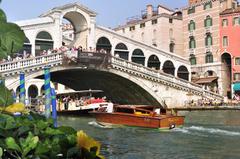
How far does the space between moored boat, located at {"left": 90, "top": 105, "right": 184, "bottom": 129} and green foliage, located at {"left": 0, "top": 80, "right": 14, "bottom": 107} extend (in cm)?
1717

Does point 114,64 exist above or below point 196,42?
below

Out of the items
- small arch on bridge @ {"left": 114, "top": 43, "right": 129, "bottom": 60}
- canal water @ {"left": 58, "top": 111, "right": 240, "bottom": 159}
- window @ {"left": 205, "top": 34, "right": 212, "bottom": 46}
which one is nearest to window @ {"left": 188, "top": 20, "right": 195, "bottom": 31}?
window @ {"left": 205, "top": 34, "right": 212, "bottom": 46}

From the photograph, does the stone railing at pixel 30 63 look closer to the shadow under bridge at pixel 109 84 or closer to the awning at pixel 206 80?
the shadow under bridge at pixel 109 84

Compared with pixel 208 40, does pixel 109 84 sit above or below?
below

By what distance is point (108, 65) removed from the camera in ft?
85.0

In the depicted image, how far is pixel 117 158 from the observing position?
1074 centimetres

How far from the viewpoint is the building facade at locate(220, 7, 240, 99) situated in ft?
107

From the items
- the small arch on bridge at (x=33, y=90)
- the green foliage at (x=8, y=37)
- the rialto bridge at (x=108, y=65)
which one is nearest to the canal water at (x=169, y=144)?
the rialto bridge at (x=108, y=65)

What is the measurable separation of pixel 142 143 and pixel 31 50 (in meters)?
13.8

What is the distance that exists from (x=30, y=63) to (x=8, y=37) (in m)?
22.0

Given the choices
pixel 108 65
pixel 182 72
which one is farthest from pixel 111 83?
pixel 182 72

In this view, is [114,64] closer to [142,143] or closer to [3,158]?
[142,143]

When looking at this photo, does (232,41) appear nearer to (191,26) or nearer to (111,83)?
(191,26)

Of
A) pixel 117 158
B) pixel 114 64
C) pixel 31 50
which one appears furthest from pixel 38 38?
pixel 117 158
